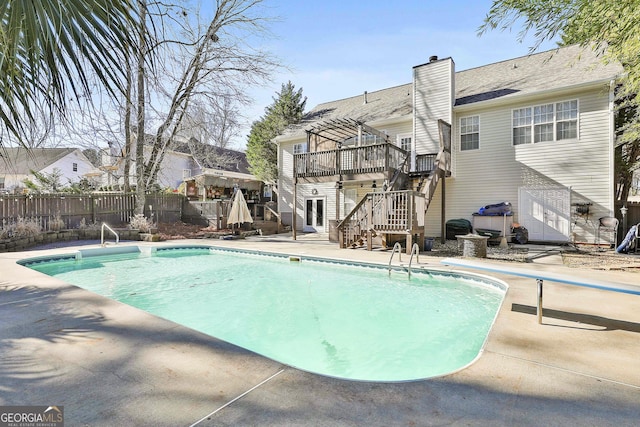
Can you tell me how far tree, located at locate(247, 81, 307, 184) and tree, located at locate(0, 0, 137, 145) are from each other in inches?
851

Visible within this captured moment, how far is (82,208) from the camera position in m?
13.9

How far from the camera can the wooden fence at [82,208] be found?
11.6m

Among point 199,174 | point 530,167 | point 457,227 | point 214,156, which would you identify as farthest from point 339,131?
point 199,174

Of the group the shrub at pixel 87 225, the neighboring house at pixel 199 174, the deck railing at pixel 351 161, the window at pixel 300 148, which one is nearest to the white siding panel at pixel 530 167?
the deck railing at pixel 351 161

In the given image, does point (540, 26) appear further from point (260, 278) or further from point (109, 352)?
point (109, 352)

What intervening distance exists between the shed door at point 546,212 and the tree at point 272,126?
16.0 metres

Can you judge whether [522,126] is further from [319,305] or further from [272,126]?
[272,126]

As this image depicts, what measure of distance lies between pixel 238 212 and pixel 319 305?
10.3 m

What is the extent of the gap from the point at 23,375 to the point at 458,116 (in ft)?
47.7

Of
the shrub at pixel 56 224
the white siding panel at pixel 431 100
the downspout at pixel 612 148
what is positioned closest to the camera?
the downspout at pixel 612 148

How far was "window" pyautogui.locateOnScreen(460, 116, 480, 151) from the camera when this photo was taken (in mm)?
13141

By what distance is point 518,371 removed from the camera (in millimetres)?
2598

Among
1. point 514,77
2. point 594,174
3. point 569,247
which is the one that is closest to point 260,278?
point 569,247

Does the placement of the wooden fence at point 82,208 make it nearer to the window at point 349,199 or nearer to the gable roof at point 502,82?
the gable roof at point 502,82
